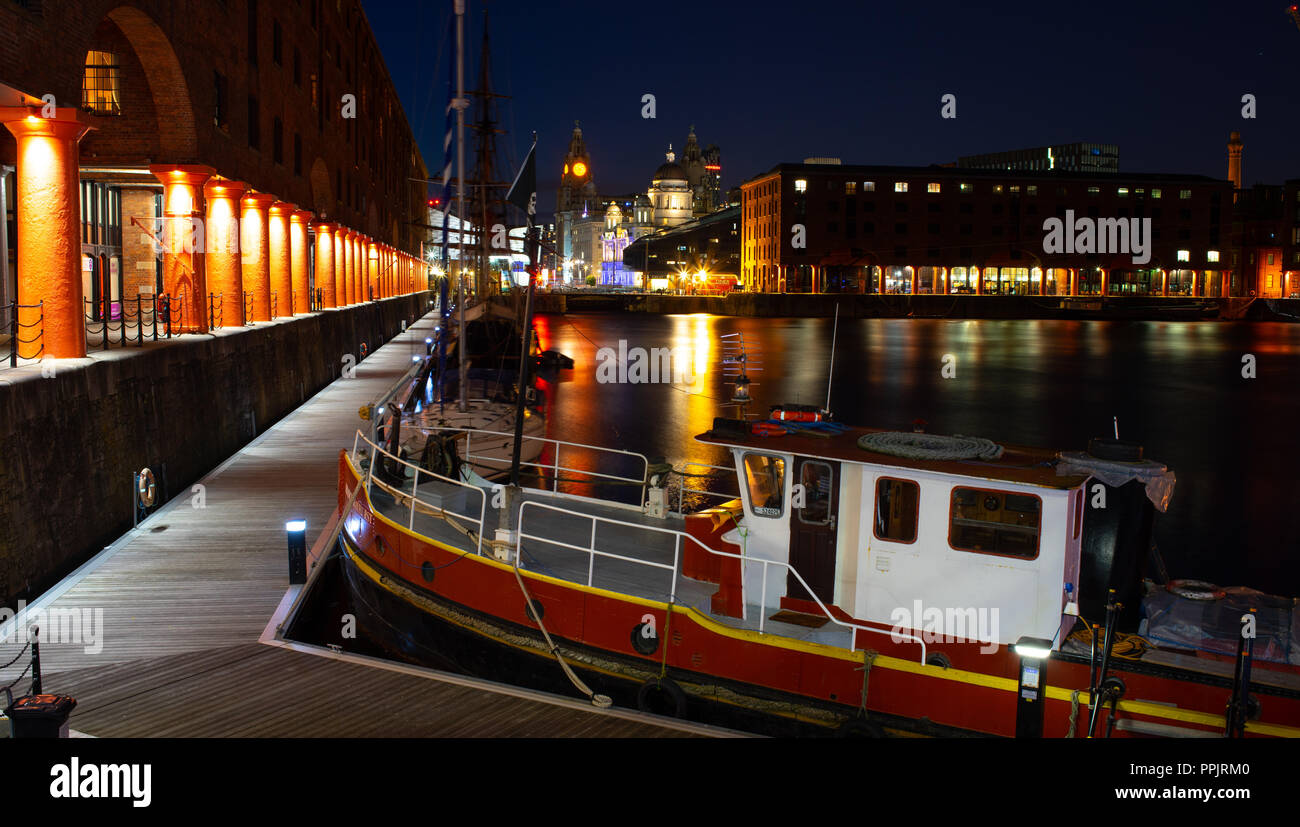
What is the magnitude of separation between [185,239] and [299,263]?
15191 mm

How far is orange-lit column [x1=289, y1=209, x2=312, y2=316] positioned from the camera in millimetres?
39531

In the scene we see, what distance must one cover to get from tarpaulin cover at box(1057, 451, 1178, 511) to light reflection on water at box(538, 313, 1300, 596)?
48.1ft

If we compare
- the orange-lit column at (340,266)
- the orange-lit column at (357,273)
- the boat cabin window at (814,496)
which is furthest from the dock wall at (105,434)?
the orange-lit column at (357,273)

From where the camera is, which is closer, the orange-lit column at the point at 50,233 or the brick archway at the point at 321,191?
the orange-lit column at the point at 50,233

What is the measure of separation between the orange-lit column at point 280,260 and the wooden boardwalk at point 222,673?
21.7 m

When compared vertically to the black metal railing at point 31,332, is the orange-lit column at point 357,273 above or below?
above

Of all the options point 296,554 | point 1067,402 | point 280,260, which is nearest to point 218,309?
point 280,260

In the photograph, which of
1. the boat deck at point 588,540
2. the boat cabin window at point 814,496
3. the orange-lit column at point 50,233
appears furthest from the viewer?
the orange-lit column at point 50,233

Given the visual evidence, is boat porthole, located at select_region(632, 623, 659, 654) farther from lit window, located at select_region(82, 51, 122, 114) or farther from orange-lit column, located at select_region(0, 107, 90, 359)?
lit window, located at select_region(82, 51, 122, 114)

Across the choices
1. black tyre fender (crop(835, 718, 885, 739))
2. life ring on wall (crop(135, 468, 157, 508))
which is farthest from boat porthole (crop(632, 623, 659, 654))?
life ring on wall (crop(135, 468, 157, 508))

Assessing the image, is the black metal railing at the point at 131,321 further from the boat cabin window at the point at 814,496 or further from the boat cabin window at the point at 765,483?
the boat cabin window at the point at 814,496

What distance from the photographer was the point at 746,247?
6225 inches

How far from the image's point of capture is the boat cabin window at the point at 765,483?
35.2ft
